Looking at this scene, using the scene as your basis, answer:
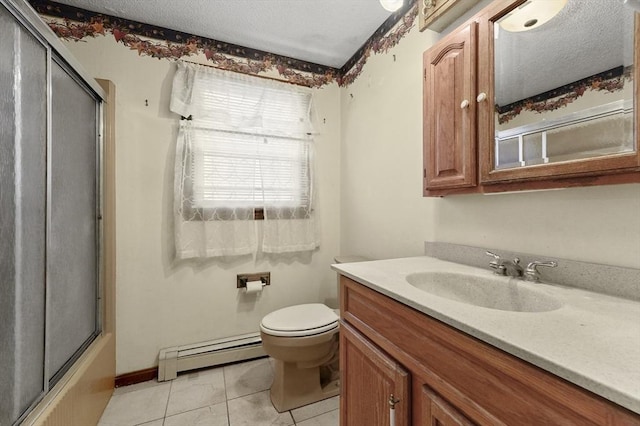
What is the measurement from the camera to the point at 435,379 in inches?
25.8

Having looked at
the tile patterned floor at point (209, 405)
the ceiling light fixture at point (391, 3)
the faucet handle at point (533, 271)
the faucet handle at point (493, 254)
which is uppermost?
the ceiling light fixture at point (391, 3)

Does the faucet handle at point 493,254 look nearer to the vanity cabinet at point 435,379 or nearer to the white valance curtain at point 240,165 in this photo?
the vanity cabinet at point 435,379

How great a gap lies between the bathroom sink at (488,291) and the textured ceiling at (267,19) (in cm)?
158

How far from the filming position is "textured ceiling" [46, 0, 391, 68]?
5.10 feet

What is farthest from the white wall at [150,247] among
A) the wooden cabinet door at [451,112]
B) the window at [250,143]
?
the wooden cabinet door at [451,112]

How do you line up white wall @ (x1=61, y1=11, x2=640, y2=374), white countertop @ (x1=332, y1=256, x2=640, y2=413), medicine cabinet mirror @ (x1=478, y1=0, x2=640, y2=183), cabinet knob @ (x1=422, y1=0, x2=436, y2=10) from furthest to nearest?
white wall @ (x1=61, y1=11, x2=640, y2=374) → cabinet knob @ (x1=422, y1=0, x2=436, y2=10) → medicine cabinet mirror @ (x1=478, y1=0, x2=640, y2=183) → white countertop @ (x1=332, y1=256, x2=640, y2=413)

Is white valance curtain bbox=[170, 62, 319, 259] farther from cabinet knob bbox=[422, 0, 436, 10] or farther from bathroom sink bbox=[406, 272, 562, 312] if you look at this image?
bathroom sink bbox=[406, 272, 562, 312]

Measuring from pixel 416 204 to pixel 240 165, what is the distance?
3.96ft

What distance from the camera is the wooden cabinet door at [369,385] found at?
751 millimetres

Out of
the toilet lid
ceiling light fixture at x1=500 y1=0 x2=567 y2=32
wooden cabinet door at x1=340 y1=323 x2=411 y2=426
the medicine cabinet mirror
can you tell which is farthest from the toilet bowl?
ceiling light fixture at x1=500 y1=0 x2=567 y2=32

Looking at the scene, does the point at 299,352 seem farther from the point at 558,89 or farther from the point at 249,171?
the point at 558,89

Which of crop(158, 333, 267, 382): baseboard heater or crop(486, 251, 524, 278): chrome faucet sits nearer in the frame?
crop(486, 251, 524, 278): chrome faucet

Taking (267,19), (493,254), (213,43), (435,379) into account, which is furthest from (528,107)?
(213,43)

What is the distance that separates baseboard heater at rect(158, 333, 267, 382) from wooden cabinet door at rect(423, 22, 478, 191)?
1.58m
